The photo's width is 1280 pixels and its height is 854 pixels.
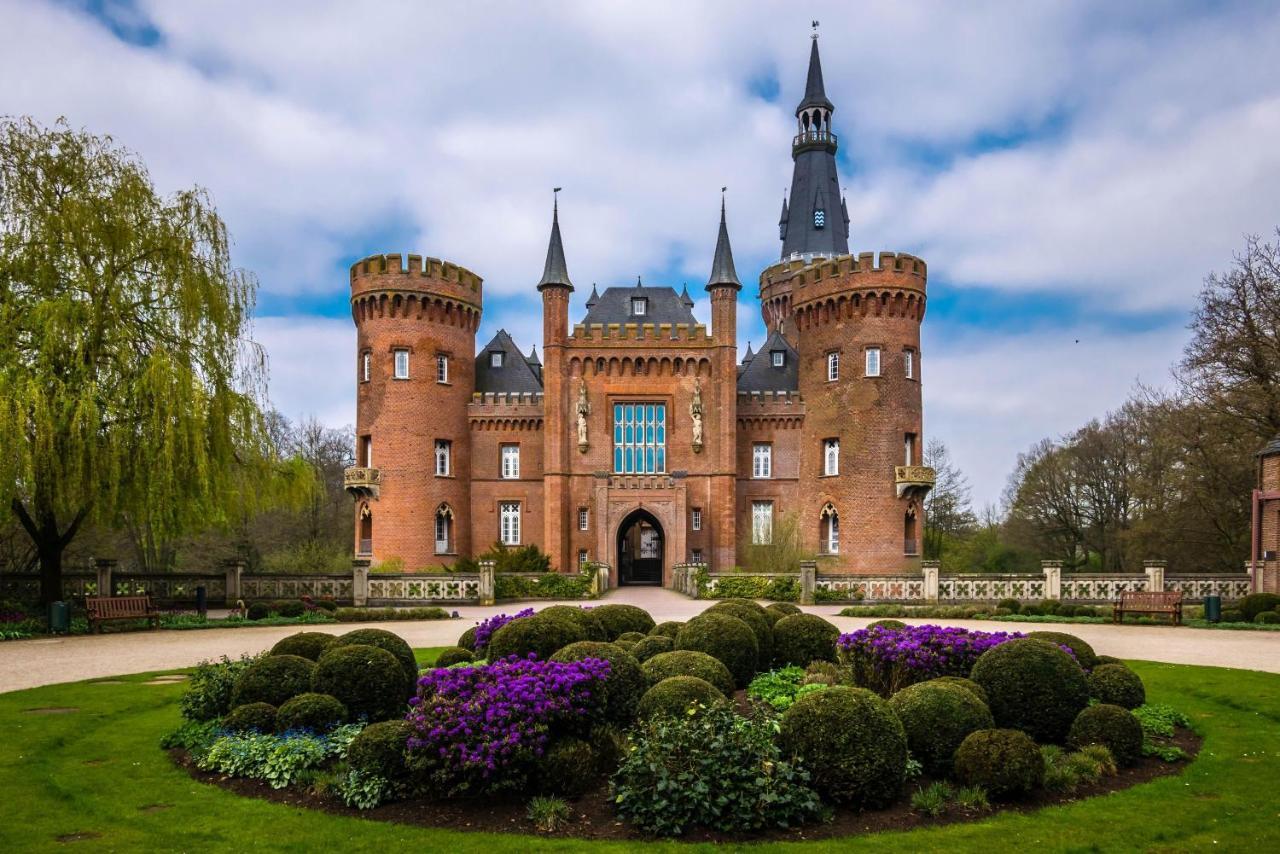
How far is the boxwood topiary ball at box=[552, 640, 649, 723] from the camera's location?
31.7 ft

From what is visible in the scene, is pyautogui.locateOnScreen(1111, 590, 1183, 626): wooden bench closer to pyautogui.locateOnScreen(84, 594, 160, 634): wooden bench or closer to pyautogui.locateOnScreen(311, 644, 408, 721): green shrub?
pyautogui.locateOnScreen(311, 644, 408, 721): green shrub

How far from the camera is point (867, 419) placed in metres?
40.3

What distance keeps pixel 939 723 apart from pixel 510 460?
35396 millimetres

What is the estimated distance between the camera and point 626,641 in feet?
42.3

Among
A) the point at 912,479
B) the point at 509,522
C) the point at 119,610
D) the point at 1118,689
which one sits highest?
the point at 912,479

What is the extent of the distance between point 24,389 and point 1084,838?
20901 mm

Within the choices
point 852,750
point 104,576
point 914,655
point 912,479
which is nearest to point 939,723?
point 852,750

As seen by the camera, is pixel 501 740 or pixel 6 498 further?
pixel 6 498

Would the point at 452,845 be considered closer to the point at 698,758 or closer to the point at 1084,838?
the point at 698,758

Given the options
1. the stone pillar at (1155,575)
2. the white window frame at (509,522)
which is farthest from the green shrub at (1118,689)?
the white window frame at (509,522)

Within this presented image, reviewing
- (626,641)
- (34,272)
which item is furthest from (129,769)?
(34,272)

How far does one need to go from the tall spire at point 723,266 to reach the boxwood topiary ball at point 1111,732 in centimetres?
3324

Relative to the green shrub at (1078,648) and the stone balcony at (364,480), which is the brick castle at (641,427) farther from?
the green shrub at (1078,648)

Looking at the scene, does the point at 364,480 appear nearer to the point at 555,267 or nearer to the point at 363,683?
the point at 555,267
